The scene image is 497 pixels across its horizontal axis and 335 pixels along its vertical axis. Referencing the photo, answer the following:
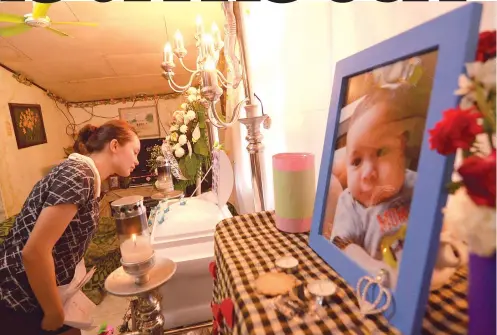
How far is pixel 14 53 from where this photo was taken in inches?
113

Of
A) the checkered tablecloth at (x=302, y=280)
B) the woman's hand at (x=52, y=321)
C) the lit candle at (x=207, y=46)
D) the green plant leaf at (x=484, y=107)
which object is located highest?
the lit candle at (x=207, y=46)

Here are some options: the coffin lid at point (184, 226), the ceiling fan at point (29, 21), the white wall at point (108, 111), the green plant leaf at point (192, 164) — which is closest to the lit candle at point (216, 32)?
the ceiling fan at point (29, 21)

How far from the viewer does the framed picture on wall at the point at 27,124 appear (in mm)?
3369

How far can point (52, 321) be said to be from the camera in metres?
1.09

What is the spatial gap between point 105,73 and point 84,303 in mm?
3140

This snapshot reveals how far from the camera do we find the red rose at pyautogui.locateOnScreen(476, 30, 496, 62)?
308 millimetres

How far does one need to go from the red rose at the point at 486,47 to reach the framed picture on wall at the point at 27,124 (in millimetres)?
4146

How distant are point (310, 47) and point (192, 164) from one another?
1.54m

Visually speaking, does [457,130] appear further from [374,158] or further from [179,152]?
[179,152]

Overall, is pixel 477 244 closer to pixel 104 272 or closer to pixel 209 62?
pixel 209 62

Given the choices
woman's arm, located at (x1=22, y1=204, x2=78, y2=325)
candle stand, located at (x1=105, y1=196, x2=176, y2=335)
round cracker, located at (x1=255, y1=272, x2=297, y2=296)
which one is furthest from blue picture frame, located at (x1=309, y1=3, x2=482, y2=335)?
woman's arm, located at (x1=22, y1=204, x2=78, y2=325)

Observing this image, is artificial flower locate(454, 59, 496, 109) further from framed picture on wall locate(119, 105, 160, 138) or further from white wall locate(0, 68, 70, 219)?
framed picture on wall locate(119, 105, 160, 138)

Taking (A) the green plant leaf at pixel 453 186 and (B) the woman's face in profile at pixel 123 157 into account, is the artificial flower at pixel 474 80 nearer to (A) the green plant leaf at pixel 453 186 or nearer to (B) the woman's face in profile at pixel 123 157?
(A) the green plant leaf at pixel 453 186

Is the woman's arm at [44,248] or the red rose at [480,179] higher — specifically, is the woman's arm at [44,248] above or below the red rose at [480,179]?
below
